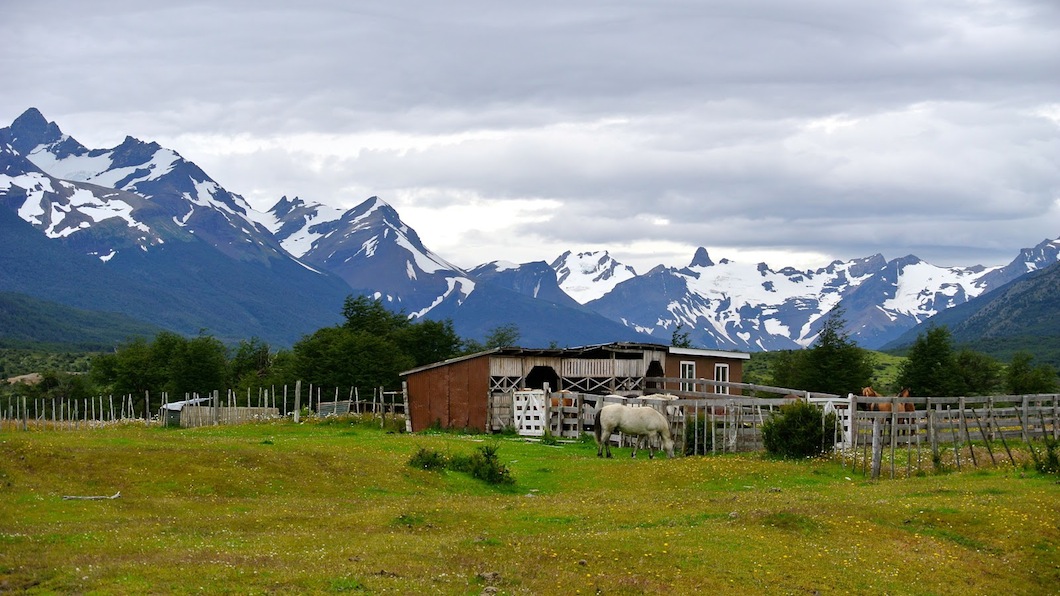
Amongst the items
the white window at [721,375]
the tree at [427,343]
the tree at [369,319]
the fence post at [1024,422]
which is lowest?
the fence post at [1024,422]

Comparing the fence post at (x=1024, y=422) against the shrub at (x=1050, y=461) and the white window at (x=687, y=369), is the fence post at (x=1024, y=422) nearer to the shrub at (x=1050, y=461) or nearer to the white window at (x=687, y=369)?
the shrub at (x=1050, y=461)

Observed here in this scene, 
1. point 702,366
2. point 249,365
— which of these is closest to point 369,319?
point 249,365

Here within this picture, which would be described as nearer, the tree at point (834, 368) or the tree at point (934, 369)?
the tree at point (834, 368)

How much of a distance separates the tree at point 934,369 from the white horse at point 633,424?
170 feet

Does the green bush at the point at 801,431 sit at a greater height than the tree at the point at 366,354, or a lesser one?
lesser

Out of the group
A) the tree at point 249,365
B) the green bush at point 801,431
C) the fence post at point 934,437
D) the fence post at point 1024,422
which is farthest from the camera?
the tree at point 249,365

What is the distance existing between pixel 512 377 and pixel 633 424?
1665 centimetres

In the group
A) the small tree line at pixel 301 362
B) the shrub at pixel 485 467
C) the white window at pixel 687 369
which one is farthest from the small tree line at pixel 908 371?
the shrub at pixel 485 467

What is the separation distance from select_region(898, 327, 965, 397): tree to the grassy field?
184 feet

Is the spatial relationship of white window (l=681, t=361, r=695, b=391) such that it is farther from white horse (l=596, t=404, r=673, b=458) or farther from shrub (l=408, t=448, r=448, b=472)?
shrub (l=408, t=448, r=448, b=472)

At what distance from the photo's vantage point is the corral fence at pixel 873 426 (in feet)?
115

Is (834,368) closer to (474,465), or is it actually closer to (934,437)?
(934,437)

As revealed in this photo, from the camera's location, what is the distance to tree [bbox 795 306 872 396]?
284 feet

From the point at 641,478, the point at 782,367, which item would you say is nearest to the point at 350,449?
the point at 641,478
